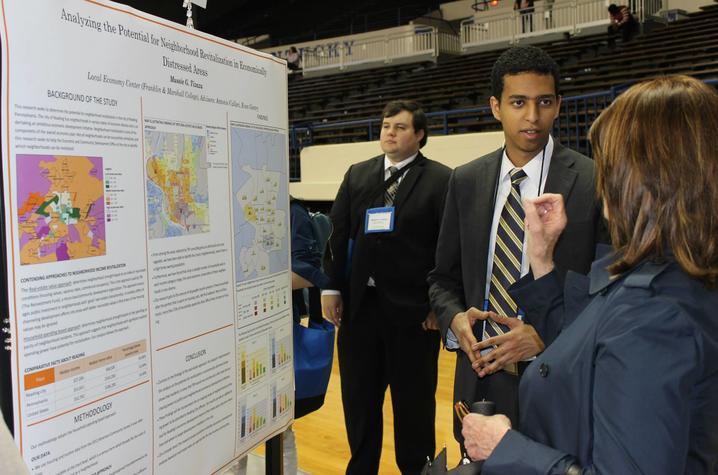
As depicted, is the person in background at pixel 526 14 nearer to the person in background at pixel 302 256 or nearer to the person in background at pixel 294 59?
the person in background at pixel 294 59

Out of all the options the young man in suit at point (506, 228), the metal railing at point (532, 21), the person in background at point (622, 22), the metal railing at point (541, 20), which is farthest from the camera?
the metal railing at point (532, 21)

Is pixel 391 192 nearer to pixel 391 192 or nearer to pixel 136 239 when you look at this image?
pixel 391 192

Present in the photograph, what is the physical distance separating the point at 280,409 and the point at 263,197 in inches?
22.5

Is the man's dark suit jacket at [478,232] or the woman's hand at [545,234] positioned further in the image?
the man's dark suit jacket at [478,232]

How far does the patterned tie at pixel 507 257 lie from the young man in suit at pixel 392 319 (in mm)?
765

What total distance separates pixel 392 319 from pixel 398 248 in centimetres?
30

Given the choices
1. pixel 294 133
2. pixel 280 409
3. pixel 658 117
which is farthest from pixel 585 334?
pixel 294 133

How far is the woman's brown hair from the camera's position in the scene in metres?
0.98

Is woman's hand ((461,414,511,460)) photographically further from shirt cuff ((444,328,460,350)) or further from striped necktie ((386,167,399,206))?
striped necktie ((386,167,399,206))

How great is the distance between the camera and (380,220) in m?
2.73

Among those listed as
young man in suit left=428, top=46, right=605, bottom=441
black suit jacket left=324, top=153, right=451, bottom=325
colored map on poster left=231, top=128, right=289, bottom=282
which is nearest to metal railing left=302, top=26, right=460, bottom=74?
black suit jacket left=324, top=153, right=451, bottom=325

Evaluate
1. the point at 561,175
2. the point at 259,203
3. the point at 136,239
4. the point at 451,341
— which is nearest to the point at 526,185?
the point at 561,175

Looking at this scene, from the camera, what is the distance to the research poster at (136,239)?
99cm

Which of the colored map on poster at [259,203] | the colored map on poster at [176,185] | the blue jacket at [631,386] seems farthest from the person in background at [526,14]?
the blue jacket at [631,386]
